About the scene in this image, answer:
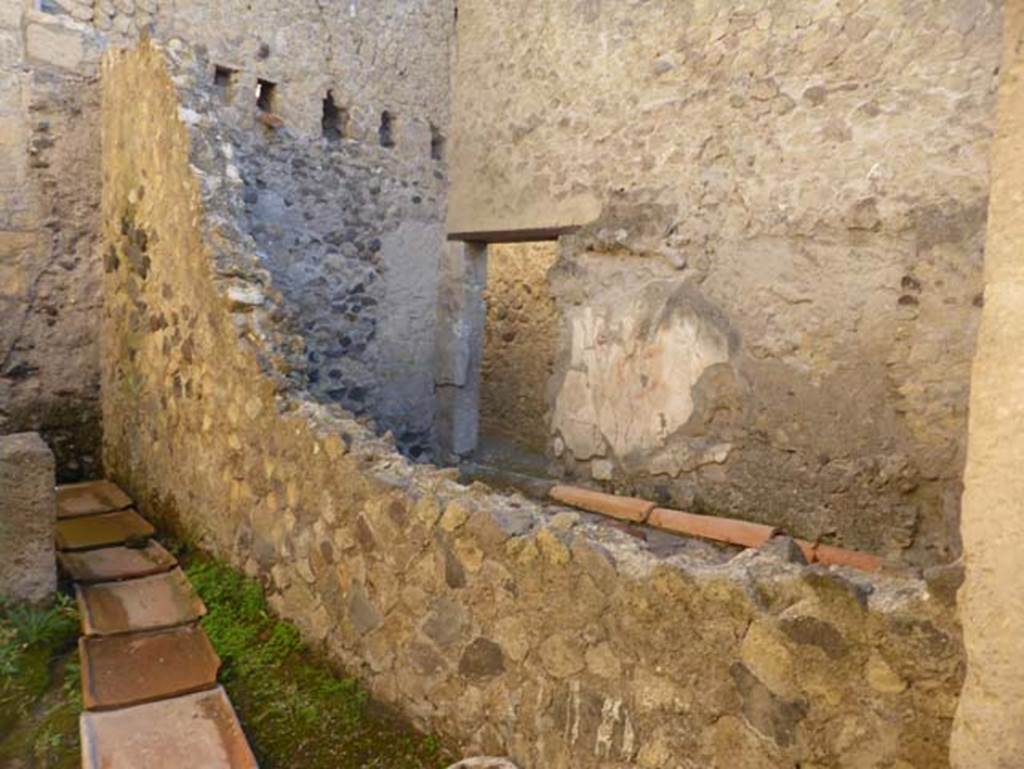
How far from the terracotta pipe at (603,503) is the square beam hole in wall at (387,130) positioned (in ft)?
9.48

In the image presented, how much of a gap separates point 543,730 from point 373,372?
428 centimetres

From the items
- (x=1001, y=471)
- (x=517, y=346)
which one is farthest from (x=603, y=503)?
(x=517, y=346)

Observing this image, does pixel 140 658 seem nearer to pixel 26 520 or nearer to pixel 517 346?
pixel 26 520

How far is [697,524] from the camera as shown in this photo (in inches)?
181

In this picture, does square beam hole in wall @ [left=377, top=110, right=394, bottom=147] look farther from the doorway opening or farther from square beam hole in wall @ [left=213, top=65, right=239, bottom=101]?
the doorway opening

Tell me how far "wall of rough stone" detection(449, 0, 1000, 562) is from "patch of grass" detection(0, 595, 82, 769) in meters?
3.25

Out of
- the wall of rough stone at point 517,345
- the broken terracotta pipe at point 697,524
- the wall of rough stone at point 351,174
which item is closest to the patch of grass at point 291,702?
the broken terracotta pipe at point 697,524

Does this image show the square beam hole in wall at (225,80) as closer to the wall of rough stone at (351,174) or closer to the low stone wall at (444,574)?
the wall of rough stone at (351,174)

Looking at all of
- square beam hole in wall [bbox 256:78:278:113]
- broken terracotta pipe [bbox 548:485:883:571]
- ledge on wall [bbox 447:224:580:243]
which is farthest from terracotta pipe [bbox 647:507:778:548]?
square beam hole in wall [bbox 256:78:278:113]

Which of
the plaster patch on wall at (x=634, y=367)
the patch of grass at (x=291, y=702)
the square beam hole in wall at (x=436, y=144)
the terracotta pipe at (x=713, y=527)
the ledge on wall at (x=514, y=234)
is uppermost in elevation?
the square beam hole in wall at (x=436, y=144)

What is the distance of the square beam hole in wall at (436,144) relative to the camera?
6.32 m

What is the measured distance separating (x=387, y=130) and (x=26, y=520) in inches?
160

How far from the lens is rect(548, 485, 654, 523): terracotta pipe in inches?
189

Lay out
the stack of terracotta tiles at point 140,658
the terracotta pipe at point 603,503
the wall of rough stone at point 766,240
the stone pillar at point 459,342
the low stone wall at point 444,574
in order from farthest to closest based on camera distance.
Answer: the stone pillar at point 459,342 → the terracotta pipe at point 603,503 → the wall of rough stone at point 766,240 → the stack of terracotta tiles at point 140,658 → the low stone wall at point 444,574
